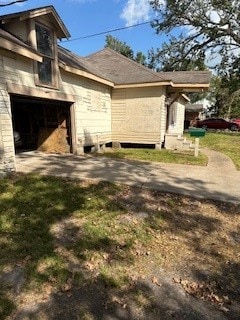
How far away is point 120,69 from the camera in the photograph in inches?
574

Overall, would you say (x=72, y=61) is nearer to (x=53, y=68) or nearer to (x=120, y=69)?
(x=53, y=68)

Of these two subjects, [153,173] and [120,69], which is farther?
[120,69]

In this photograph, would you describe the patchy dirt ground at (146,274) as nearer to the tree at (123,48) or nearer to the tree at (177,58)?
the tree at (177,58)

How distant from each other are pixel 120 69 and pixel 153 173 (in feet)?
28.0

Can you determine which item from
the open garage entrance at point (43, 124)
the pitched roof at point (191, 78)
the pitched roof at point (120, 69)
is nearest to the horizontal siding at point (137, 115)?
the pitched roof at point (120, 69)

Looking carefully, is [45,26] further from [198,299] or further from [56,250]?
[198,299]

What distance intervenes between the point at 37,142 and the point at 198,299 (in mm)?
10379

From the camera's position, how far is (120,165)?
348 inches

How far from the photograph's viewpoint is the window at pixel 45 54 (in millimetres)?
8320

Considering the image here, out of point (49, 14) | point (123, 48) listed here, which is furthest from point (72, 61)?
point (123, 48)

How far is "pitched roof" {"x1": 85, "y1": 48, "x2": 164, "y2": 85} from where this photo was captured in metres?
12.6

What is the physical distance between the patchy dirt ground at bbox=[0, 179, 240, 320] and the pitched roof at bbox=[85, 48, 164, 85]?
28.4ft

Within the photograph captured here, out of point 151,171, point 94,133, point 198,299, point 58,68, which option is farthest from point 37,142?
point 198,299

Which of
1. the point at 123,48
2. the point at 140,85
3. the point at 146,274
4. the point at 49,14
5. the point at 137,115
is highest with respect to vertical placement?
the point at 123,48
